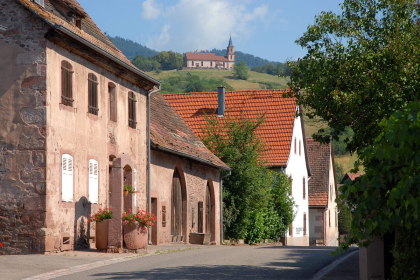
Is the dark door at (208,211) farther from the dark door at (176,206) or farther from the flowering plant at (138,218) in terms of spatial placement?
the flowering plant at (138,218)

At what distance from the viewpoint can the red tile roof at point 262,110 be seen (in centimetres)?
3759

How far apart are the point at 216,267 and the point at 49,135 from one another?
18.4ft

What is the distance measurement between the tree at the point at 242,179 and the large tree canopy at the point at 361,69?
53.0 feet

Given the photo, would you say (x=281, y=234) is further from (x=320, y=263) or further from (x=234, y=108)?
(x=320, y=263)

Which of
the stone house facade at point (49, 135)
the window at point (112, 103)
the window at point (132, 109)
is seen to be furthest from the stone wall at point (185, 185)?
the stone house facade at point (49, 135)

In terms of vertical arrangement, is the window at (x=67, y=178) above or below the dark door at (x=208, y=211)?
above

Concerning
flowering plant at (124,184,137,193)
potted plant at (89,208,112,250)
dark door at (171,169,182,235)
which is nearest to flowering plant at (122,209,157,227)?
potted plant at (89,208,112,250)

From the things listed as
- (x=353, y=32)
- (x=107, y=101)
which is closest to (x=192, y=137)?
(x=107, y=101)

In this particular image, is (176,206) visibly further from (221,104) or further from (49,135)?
(221,104)

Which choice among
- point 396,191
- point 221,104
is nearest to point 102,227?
point 396,191

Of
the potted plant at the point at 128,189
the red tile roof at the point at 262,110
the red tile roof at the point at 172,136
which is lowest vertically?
the potted plant at the point at 128,189

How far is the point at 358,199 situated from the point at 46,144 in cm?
1011

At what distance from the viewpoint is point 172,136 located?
2750 centimetres

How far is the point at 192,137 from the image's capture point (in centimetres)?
3083
